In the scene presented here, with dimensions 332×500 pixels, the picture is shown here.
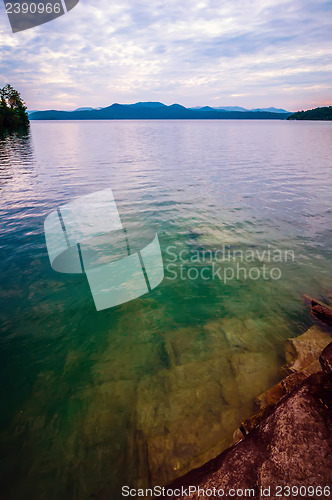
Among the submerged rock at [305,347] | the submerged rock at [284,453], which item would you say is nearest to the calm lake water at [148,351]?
the submerged rock at [305,347]

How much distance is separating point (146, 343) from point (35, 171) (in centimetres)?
2550

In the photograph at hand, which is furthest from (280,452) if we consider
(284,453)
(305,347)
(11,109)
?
(11,109)

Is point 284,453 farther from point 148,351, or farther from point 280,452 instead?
point 148,351

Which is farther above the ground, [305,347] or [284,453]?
[284,453]

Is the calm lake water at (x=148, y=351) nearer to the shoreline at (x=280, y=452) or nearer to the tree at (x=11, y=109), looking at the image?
the shoreline at (x=280, y=452)

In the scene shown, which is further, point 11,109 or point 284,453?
point 11,109

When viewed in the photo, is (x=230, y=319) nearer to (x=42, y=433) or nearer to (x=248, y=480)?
(x=248, y=480)

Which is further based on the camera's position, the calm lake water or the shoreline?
the calm lake water

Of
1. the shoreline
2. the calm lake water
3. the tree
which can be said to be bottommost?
the calm lake water

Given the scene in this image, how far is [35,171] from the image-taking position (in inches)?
958

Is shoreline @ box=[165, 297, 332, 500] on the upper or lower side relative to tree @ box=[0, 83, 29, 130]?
lower

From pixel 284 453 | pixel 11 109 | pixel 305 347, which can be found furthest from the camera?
pixel 11 109

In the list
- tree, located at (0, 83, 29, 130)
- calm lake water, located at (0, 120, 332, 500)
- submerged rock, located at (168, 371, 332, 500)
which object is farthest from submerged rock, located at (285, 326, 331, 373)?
tree, located at (0, 83, 29, 130)

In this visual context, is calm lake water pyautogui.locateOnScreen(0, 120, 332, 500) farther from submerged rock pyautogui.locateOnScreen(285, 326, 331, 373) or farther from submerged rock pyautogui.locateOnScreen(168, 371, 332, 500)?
submerged rock pyautogui.locateOnScreen(168, 371, 332, 500)
